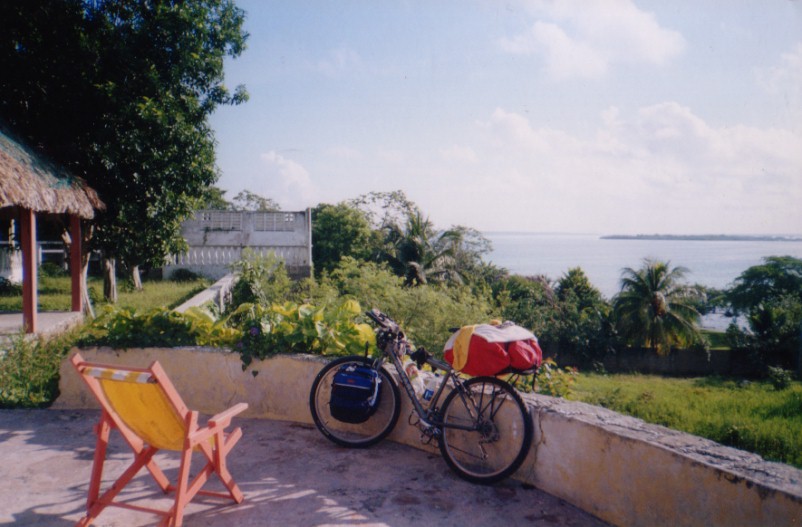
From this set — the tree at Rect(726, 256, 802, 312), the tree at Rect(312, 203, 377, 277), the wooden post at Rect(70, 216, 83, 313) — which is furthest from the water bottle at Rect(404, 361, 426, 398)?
the tree at Rect(726, 256, 802, 312)

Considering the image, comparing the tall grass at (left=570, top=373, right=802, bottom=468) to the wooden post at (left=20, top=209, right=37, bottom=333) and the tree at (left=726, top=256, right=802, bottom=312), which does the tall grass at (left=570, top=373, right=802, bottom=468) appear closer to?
the wooden post at (left=20, top=209, right=37, bottom=333)

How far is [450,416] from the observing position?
11.6 feet

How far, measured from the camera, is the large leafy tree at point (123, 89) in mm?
9531

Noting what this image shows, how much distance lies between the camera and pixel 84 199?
30.5ft

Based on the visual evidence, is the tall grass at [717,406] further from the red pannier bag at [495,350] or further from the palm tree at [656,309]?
the red pannier bag at [495,350]

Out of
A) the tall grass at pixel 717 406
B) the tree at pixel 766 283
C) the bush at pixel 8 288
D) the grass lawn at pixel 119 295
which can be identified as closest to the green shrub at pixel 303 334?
the grass lawn at pixel 119 295

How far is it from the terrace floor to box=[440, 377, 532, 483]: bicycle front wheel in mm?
117

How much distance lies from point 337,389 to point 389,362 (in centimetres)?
42

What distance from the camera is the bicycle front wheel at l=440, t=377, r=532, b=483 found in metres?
3.22

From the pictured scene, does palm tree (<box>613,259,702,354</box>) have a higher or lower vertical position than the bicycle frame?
lower

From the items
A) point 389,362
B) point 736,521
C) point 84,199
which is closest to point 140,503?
point 389,362

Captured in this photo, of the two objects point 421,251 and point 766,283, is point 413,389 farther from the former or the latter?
point 766,283

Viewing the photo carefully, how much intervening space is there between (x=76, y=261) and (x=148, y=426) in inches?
339

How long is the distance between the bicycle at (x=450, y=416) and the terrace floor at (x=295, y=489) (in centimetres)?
12
